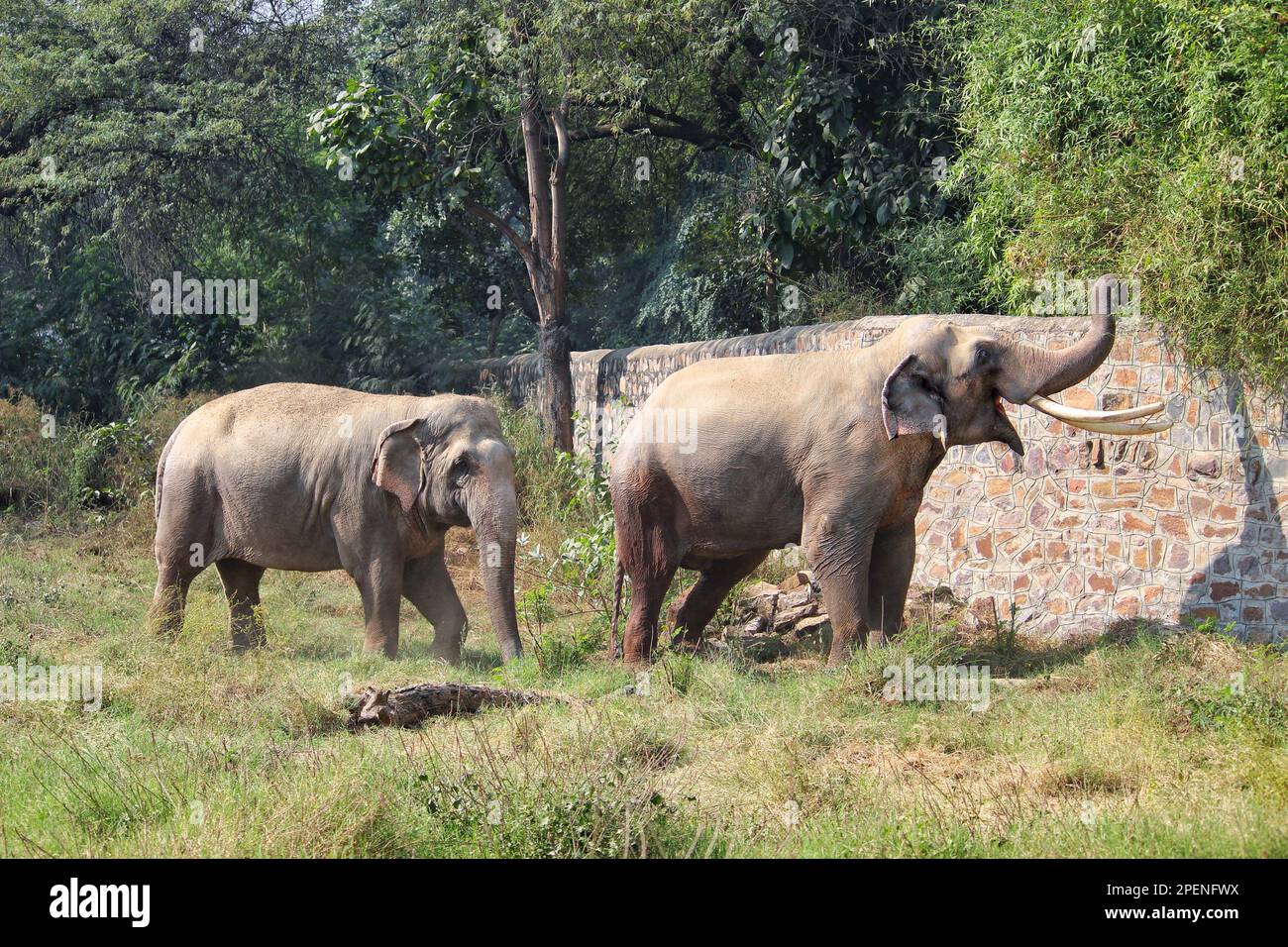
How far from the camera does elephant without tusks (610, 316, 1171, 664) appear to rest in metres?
9.45

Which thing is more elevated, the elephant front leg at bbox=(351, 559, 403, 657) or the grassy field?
the elephant front leg at bbox=(351, 559, 403, 657)

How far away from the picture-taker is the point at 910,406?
9.42 metres

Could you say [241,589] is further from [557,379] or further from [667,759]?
[557,379]

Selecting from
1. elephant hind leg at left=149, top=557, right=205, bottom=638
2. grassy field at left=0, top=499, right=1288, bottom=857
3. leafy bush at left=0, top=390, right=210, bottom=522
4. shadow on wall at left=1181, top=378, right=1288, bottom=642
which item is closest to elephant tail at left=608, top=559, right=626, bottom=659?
grassy field at left=0, top=499, right=1288, bottom=857

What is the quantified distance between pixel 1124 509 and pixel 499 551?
17.0 ft

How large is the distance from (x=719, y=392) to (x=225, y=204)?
12797 mm

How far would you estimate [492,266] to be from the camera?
24.8 metres

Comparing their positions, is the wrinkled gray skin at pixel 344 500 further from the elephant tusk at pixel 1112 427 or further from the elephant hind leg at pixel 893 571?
the elephant tusk at pixel 1112 427

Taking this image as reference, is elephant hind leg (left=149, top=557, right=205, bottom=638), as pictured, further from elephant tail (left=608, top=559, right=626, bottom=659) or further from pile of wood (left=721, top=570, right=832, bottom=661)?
pile of wood (left=721, top=570, right=832, bottom=661)

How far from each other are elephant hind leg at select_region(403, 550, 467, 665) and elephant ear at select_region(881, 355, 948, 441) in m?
4.14

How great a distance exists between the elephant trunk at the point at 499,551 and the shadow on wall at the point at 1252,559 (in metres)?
5.38

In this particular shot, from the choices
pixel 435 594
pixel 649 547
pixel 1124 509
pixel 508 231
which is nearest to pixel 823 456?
pixel 649 547

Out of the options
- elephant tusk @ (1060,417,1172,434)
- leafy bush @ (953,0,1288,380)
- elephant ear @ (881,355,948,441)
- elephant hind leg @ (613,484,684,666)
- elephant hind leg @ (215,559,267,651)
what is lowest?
elephant hind leg @ (215,559,267,651)

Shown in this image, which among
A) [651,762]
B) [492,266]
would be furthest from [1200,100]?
[492,266]
